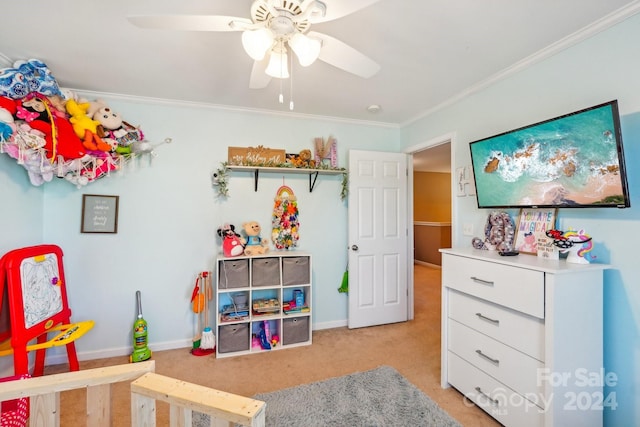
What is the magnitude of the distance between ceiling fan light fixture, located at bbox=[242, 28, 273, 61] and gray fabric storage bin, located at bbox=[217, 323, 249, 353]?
→ 89.0 inches

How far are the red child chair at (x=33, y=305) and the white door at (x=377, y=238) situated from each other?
243 cm

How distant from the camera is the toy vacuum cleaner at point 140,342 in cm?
244

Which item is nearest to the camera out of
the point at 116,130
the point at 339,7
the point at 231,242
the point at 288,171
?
the point at 339,7

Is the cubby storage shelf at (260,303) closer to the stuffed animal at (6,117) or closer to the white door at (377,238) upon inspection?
the white door at (377,238)

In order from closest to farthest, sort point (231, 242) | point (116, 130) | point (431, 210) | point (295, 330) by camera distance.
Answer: point (116, 130), point (231, 242), point (295, 330), point (431, 210)

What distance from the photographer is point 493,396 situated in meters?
1.73

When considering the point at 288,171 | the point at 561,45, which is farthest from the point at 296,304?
the point at 561,45

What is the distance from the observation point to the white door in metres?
3.16

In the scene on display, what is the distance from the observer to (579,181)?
1578 mm

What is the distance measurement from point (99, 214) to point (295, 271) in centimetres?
184

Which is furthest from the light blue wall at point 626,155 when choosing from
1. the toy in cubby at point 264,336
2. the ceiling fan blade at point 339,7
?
the toy in cubby at point 264,336

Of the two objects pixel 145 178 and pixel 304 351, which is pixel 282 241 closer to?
pixel 304 351

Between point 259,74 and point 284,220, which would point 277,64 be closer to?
point 259,74

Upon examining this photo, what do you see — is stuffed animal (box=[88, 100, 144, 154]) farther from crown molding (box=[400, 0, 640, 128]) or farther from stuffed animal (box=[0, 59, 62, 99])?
crown molding (box=[400, 0, 640, 128])
